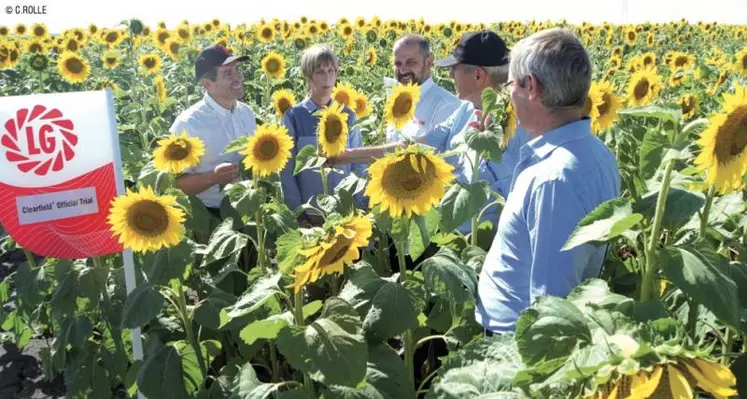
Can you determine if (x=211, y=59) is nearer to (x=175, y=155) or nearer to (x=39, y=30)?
(x=175, y=155)

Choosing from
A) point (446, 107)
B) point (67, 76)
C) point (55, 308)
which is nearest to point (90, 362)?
point (55, 308)

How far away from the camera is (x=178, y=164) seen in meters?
3.02

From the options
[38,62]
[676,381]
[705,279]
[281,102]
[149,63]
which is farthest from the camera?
[149,63]

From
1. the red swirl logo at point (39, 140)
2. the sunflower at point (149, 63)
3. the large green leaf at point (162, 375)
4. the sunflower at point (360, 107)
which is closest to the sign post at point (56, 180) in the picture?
the red swirl logo at point (39, 140)

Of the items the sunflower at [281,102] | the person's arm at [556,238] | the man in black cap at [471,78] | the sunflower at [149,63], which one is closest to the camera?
the person's arm at [556,238]

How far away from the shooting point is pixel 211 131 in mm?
3756

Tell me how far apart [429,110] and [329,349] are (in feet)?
A: 6.85

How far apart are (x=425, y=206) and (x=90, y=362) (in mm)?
1723

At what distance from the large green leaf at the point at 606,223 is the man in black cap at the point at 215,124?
215 centimetres

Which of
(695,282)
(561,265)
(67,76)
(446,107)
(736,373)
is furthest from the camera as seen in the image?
(67,76)

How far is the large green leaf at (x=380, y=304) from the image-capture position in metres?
2.20

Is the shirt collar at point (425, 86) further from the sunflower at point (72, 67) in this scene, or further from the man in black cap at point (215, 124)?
the sunflower at point (72, 67)

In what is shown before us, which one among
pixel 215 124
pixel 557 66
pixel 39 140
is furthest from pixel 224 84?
pixel 557 66

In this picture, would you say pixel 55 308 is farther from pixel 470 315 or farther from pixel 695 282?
pixel 695 282
